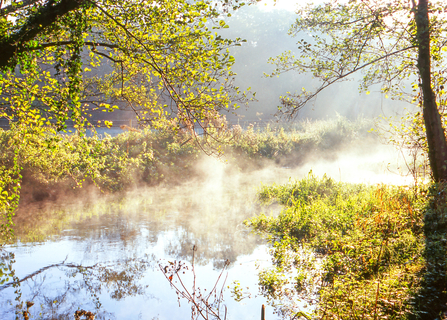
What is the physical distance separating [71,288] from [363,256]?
403 centimetres

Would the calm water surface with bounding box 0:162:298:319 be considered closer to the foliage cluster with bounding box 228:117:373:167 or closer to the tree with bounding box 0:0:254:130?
the tree with bounding box 0:0:254:130

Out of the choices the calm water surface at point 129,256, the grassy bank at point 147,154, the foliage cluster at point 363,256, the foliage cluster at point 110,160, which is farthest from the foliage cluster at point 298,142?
the foliage cluster at point 363,256

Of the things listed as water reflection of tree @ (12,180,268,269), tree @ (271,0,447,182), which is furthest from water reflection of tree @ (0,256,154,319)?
tree @ (271,0,447,182)

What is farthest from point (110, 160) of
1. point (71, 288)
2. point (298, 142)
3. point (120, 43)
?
point (298, 142)

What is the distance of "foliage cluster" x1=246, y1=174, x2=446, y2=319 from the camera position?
3406 mm

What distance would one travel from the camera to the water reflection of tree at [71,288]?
4102 mm

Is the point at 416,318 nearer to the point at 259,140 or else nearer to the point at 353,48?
the point at 353,48

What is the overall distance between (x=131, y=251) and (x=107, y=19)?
384cm

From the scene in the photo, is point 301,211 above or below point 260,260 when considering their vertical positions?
above

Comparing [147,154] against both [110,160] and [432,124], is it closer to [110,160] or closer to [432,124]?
[110,160]

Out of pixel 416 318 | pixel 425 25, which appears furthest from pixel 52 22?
pixel 425 25

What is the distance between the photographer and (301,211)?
23.7ft

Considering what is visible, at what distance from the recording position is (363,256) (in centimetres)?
473

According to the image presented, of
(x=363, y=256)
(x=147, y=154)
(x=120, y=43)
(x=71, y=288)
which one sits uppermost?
(x=120, y=43)
